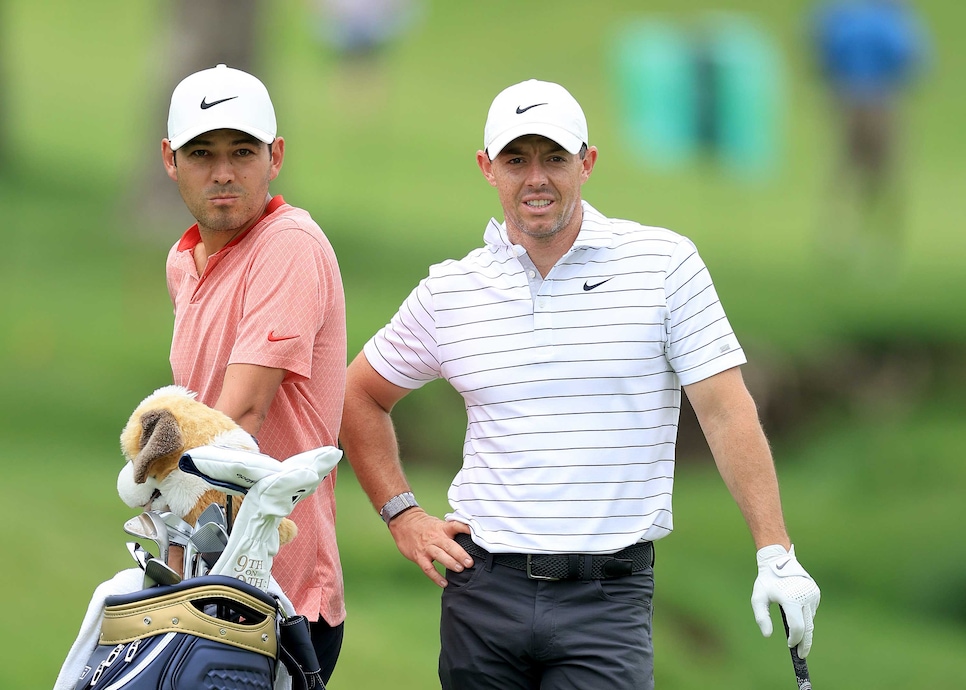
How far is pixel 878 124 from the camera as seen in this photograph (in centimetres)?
1211

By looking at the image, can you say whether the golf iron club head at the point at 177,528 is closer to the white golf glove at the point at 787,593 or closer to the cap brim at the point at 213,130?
the cap brim at the point at 213,130

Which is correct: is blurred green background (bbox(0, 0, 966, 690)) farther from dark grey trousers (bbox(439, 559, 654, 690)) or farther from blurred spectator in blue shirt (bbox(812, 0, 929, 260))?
dark grey trousers (bbox(439, 559, 654, 690))

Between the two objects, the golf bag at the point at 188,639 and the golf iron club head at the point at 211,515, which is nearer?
the golf bag at the point at 188,639

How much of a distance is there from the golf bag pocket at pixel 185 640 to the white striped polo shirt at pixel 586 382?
83 centimetres

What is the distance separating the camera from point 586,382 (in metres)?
3.38

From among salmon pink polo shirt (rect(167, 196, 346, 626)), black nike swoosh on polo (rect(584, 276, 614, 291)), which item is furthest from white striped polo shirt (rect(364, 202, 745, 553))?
salmon pink polo shirt (rect(167, 196, 346, 626))

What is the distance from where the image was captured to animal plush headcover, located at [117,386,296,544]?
107 inches

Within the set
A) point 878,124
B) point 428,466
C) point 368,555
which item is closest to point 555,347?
point 368,555

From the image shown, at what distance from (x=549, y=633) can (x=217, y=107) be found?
133 cm

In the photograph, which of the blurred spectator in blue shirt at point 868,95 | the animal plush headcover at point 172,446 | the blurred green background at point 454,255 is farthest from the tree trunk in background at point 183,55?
the animal plush headcover at point 172,446

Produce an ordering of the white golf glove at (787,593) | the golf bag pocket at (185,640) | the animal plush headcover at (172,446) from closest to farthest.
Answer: the golf bag pocket at (185,640) < the animal plush headcover at (172,446) < the white golf glove at (787,593)

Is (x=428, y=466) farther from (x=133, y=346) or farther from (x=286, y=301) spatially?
(x=286, y=301)

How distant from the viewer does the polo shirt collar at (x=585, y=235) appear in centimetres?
347

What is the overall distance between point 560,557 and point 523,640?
0.20 meters
